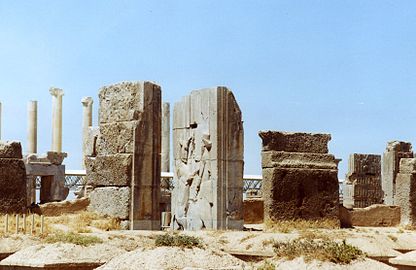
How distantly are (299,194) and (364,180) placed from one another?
896cm

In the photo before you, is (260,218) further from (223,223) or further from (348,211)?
(223,223)

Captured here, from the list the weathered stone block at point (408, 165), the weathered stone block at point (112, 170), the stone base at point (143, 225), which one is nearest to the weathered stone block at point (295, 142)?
the stone base at point (143, 225)

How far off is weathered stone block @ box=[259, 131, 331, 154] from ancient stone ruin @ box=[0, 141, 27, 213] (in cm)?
586

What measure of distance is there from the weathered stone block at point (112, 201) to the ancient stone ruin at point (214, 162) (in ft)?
5.00

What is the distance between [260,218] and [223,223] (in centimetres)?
472

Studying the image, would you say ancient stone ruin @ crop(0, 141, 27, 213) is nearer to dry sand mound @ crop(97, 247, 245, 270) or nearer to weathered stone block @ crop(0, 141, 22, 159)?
weathered stone block @ crop(0, 141, 22, 159)

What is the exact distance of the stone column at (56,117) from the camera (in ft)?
137

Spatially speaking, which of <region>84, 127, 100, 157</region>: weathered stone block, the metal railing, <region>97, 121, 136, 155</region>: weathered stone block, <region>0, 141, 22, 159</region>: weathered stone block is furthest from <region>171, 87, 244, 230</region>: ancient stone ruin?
the metal railing

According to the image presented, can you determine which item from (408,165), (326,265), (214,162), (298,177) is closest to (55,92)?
(408,165)

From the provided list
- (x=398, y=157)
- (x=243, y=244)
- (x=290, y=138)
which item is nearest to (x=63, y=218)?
(x=243, y=244)

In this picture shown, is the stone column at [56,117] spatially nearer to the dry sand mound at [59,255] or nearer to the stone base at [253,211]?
the stone base at [253,211]

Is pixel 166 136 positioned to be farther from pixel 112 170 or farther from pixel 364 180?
pixel 112 170

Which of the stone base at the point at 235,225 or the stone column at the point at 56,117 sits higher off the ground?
the stone column at the point at 56,117

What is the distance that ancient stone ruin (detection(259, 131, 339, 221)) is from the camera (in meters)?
20.6
